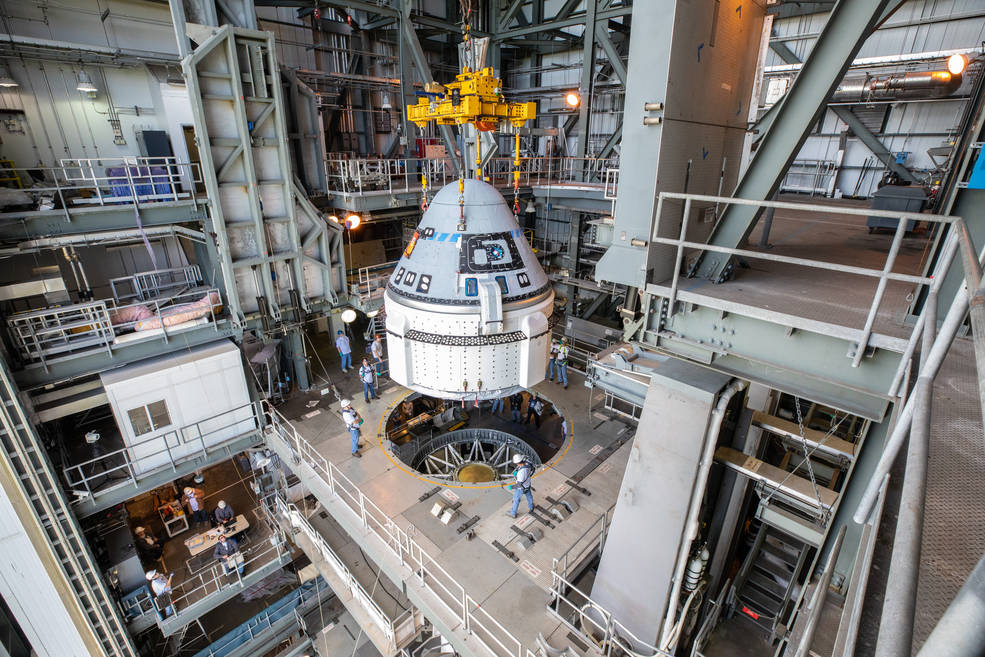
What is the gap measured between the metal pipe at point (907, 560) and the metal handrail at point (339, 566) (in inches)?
448

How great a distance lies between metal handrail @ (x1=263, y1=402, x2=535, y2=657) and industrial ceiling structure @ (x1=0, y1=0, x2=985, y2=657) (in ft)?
0.38

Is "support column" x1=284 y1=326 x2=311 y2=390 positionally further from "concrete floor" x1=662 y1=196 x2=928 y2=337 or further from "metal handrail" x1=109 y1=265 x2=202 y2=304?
"concrete floor" x1=662 y1=196 x2=928 y2=337

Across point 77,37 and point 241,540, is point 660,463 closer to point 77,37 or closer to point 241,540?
point 241,540

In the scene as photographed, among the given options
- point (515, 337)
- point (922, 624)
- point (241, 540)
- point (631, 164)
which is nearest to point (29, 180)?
point (241, 540)

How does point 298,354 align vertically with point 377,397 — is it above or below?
above

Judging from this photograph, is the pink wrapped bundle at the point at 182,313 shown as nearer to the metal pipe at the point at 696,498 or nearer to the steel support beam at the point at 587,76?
the metal pipe at the point at 696,498

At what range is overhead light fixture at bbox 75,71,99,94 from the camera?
1419 cm

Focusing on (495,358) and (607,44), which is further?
(607,44)

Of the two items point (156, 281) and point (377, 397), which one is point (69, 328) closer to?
point (156, 281)

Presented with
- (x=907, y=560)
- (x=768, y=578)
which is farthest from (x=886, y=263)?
Result: (x=768, y=578)

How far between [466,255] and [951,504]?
28.6 feet

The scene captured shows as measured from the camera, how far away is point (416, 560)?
31.6 ft

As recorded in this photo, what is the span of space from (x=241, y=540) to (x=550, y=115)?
27.2m

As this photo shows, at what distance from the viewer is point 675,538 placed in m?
7.42
